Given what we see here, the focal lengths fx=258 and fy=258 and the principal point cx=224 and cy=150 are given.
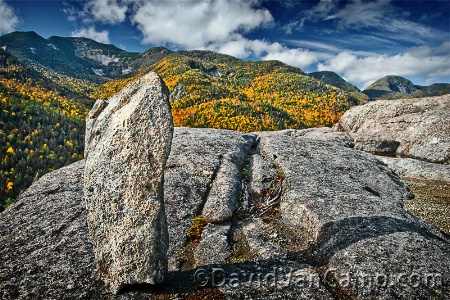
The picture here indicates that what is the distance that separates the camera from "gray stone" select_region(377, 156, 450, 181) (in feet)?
93.2

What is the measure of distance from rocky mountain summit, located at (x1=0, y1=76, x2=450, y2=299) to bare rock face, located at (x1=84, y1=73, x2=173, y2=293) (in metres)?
0.28

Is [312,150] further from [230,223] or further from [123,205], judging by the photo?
[123,205]

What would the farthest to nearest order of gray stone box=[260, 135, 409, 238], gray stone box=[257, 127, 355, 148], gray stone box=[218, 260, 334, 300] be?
gray stone box=[257, 127, 355, 148]
gray stone box=[260, 135, 409, 238]
gray stone box=[218, 260, 334, 300]

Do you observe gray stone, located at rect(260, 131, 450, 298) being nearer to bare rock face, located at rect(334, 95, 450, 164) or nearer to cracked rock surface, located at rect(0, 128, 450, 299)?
cracked rock surface, located at rect(0, 128, 450, 299)

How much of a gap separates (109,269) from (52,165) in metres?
210

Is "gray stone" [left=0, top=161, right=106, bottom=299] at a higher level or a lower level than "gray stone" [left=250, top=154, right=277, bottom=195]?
lower

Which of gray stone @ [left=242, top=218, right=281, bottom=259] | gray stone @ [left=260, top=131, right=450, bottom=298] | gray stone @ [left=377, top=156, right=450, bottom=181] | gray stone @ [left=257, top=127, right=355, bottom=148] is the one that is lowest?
gray stone @ [left=242, top=218, right=281, bottom=259]

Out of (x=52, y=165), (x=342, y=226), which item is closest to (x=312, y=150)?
(x=342, y=226)

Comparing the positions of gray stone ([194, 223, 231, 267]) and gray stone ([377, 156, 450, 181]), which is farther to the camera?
gray stone ([377, 156, 450, 181])

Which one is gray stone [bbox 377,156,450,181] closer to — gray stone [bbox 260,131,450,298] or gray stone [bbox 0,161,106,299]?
gray stone [bbox 260,131,450,298]

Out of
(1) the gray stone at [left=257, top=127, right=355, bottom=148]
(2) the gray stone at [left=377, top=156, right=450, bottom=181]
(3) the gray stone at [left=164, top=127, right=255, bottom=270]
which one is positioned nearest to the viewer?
(3) the gray stone at [left=164, top=127, right=255, bottom=270]

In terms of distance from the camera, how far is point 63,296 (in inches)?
406

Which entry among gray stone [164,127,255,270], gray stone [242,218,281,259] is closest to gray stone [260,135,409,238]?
gray stone [242,218,281,259]

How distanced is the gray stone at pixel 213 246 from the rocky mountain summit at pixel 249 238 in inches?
2.4
